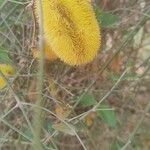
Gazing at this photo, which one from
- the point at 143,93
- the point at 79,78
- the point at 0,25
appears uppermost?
the point at 0,25

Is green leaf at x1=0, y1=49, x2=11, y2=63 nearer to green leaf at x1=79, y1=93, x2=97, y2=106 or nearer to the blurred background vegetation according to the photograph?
the blurred background vegetation

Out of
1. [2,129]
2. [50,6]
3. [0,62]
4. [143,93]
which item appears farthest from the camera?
[143,93]

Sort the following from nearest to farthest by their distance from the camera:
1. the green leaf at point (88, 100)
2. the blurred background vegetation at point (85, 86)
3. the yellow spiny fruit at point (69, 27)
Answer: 1. the yellow spiny fruit at point (69, 27)
2. the blurred background vegetation at point (85, 86)
3. the green leaf at point (88, 100)

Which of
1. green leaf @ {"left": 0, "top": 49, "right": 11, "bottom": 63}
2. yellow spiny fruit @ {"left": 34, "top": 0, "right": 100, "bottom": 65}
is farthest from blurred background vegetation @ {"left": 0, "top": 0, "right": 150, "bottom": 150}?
yellow spiny fruit @ {"left": 34, "top": 0, "right": 100, "bottom": 65}

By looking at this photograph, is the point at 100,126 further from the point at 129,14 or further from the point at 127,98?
the point at 129,14

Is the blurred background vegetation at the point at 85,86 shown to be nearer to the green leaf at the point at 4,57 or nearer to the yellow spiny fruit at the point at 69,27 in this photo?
the green leaf at the point at 4,57

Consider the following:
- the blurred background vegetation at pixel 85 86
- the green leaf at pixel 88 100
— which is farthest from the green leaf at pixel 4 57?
the green leaf at pixel 88 100

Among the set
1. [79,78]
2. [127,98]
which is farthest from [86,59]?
[127,98]

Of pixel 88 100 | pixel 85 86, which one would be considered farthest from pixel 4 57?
pixel 85 86
